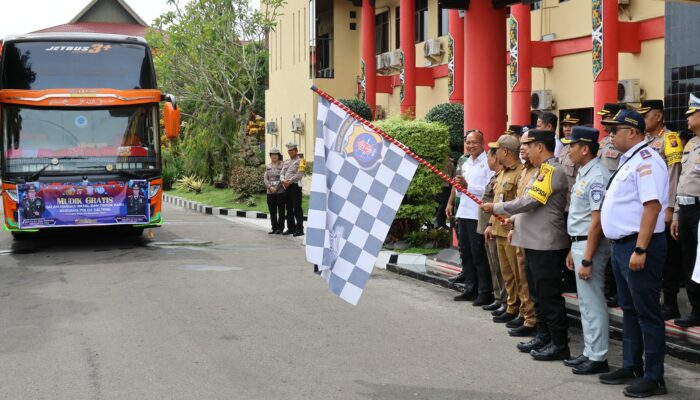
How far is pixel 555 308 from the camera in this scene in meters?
6.81

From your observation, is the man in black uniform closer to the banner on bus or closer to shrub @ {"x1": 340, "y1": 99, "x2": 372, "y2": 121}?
the banner on bus

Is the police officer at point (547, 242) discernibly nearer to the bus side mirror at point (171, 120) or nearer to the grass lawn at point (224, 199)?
the bus side mirror at point (171, 120)

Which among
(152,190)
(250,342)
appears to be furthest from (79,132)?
(250,342)

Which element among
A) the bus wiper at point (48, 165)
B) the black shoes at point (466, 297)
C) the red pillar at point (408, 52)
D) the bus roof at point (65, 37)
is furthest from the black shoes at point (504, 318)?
the red pillar at point (408, 52)

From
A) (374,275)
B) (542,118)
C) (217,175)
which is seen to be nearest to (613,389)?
(542,118)

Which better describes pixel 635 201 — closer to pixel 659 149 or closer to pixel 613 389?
pixel 613 389

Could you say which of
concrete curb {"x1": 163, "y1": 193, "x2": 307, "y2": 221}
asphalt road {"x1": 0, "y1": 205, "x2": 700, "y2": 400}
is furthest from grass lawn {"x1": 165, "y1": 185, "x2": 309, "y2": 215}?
asphalt road {"x1": 0, "y1": 205, "x2": 700, "y2": 400}

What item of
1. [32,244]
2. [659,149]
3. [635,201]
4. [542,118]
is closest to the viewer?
[635,201]

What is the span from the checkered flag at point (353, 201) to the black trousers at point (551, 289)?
136cm

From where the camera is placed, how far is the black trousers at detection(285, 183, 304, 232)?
1723 cm

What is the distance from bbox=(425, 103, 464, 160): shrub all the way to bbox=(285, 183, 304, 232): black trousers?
3194 millimetres

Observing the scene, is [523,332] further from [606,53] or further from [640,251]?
[606,53]

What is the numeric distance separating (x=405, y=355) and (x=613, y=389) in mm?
1746

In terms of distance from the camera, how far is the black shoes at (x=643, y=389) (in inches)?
225
